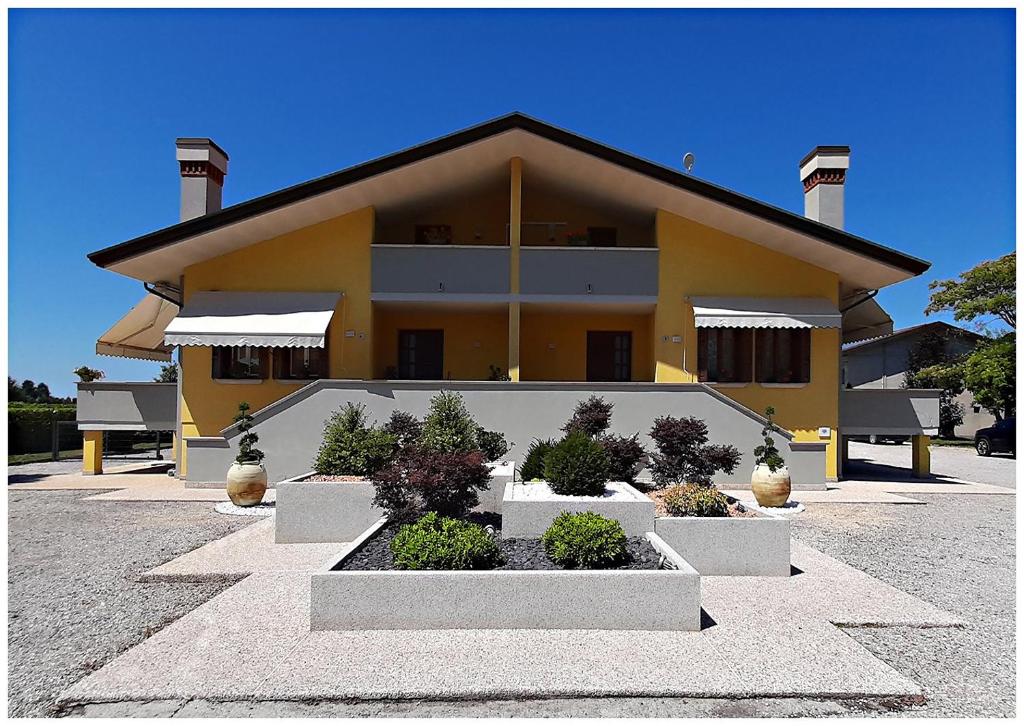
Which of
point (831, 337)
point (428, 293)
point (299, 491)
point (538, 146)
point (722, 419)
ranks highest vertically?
point (538, 146)

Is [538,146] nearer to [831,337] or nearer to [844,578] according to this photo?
[831,337]

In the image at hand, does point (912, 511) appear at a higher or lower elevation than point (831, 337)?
lower

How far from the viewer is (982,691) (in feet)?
16.1

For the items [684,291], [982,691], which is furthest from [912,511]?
[982,691]

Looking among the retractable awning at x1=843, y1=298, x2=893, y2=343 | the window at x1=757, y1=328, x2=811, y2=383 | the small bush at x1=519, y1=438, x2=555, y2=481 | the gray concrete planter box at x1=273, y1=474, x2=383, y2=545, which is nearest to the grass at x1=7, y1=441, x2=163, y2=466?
the gray concrete planter box at x1=273, y1=474, x2=383, y2=545

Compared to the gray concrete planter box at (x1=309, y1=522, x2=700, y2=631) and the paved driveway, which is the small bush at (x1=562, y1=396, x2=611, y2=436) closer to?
the gray concrete planter box at (x1=309, y1=522, x2=700, y2=631)

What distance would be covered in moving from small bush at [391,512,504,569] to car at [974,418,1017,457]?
30025 millimetres

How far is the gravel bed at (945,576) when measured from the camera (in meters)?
5.03

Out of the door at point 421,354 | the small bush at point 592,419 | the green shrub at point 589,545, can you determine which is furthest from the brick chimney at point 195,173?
the green shrub at point 589,545

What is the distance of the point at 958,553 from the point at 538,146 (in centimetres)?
1302

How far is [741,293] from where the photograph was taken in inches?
672

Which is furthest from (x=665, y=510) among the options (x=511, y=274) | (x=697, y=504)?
(x=511, y=274)

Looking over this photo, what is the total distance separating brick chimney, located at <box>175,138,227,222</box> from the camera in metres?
17.4

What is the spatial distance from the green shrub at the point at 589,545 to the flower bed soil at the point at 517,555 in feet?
0.45
